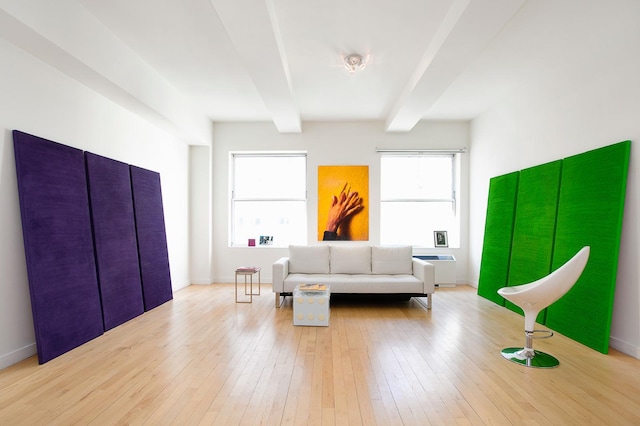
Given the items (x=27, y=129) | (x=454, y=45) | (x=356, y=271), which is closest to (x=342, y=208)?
(x=356, y=271)

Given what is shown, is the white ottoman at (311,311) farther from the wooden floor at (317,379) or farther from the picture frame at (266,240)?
the picture frame at (266,240)

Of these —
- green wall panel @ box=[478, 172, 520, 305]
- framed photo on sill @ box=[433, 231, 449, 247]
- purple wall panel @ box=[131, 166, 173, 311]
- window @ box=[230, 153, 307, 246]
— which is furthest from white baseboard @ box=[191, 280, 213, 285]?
green wall panel @ box=[478, 172, 520, 305]

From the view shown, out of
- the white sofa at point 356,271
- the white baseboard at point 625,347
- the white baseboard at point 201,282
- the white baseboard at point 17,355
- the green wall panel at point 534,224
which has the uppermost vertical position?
the green wall panel at point 534,224

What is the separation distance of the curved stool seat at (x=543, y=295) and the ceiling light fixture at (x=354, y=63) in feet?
9.53

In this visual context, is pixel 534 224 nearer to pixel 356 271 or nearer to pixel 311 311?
pixel 356 271

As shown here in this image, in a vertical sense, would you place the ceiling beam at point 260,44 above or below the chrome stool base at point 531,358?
above

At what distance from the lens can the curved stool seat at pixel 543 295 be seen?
120 inches

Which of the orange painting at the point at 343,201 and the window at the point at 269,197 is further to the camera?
the window at the point at 269,197

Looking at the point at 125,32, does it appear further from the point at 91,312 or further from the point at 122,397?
the point at 122,397

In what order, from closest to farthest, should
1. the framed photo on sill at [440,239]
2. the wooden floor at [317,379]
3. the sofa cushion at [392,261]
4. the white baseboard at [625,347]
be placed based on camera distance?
the wooden floor at [317,379] → the white baseboard at [625,347] → the sofa cushion at [392,261] → the framed photo on sill at [440,239]

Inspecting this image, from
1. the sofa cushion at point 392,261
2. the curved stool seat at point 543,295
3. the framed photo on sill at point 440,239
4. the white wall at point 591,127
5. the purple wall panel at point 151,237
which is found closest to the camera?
the curved stool seat at point 543,295

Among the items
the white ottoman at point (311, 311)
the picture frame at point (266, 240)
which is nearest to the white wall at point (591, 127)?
the white ottoman at point (311, 311)

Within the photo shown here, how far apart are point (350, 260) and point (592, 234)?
2977 millimetres

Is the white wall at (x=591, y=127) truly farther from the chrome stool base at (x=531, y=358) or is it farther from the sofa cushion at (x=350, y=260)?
the sofa cushion at (x=350, y=260)
